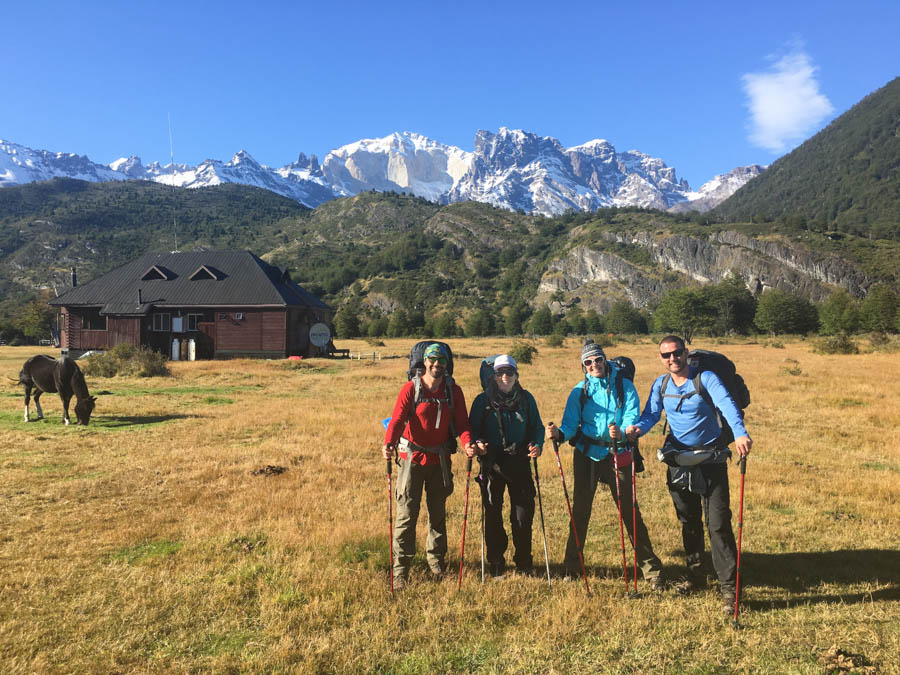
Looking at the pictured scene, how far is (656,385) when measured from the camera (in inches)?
214

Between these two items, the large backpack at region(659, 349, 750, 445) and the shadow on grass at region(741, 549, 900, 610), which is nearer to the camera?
the large backpack at region(659, 349, 750, 445)

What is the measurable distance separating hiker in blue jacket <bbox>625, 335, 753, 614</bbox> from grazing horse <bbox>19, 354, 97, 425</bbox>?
15.5 m

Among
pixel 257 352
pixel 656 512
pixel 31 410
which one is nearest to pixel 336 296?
pixel 257 352

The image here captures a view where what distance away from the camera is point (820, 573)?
564 centimetres

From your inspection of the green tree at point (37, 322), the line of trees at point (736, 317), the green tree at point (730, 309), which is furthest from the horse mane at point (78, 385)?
the green tree at point (730, 309)

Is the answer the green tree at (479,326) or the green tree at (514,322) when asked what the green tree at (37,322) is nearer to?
the green tree at (479,326)

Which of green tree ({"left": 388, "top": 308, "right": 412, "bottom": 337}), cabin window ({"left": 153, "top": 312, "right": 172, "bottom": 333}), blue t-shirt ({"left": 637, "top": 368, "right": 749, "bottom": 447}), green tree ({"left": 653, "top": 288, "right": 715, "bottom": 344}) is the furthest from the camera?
green tree ({"left": 388, "top": 308, "right": 412, "bottom": 337})


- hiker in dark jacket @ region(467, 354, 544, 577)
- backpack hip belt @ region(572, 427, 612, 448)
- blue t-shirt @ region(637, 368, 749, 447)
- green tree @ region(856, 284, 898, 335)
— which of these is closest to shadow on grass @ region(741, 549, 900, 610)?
blue t-shirt @ region(637, 368, 749, 447)

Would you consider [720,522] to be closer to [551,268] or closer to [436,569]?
[436,569]

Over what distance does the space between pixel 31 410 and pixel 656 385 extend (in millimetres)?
19472

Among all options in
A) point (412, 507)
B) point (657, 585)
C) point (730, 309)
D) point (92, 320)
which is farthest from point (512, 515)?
point (730, 309)

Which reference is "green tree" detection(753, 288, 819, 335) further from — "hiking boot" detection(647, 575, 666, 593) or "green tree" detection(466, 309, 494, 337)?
"hiking boot" detection(647, 575, 666, 593)

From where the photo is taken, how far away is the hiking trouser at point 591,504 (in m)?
5.36

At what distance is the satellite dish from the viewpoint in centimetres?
4034
